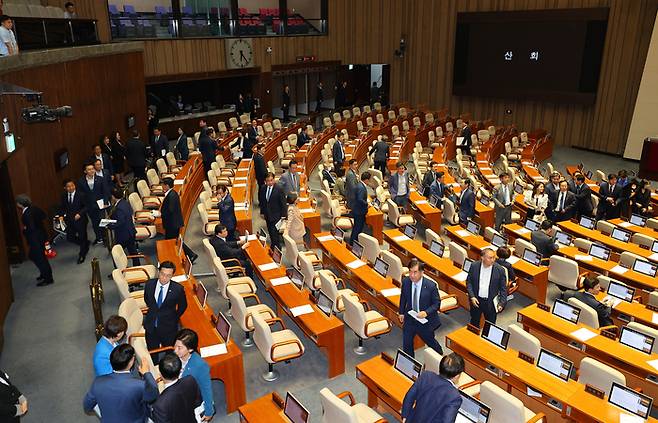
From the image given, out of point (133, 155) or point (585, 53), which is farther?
point (585, 53)

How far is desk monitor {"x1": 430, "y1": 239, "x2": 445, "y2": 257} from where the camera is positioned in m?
9.68

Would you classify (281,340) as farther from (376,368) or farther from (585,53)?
(585,53)

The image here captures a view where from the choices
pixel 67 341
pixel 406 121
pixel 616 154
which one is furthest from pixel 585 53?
pixel 67 341

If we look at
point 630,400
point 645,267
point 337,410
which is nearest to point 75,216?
point 337,410

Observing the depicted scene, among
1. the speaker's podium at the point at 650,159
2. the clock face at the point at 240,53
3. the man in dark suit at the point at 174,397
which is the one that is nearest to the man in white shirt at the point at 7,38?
the man in dark suit at the point at 174,397

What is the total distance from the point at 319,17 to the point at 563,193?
780 inches

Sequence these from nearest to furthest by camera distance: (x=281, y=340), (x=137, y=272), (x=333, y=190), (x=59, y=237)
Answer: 1. (x=281, y=340)
2. (x=137, y=272)
3. (x=59, y=237)
4. (x=333, y=190)

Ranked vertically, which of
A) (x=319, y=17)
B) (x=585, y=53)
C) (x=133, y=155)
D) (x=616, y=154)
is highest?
(x=319, y=17)

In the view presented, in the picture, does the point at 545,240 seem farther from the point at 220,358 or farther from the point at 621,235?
the point at 220,358

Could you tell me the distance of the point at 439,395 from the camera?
4.56 meters

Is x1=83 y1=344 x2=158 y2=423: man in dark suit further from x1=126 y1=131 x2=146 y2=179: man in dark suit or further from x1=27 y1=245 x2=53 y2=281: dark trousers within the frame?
x1=126 y1=131 x2=146 y2=179: man in dark suit

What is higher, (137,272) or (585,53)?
(585,53)

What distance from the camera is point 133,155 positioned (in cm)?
1466

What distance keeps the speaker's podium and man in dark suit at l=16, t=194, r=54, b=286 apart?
1794 centimetres
